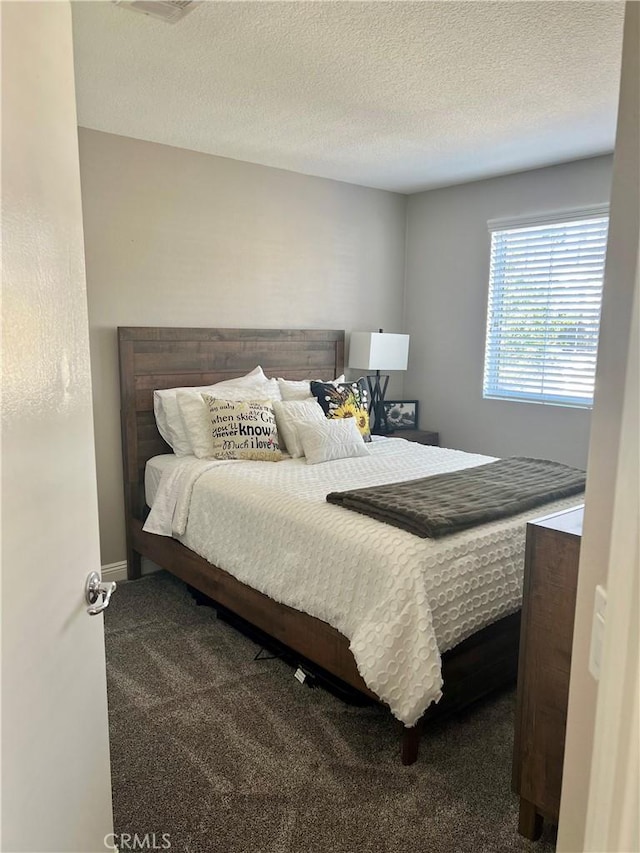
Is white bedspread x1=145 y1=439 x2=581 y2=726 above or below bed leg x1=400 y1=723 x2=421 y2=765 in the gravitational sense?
above

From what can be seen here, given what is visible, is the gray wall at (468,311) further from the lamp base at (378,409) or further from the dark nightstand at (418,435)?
the lamp base at (378,409)

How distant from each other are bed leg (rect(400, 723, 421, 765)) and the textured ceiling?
92.8 inches

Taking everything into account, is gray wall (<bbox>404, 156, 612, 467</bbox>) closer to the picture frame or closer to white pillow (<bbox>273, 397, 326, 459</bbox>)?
the picture frame

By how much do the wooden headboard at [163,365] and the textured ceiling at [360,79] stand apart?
107cm

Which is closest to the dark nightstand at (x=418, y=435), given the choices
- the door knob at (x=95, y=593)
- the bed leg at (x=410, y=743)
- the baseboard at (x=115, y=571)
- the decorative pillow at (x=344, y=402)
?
the decorative pillow at (x=344, y=402)

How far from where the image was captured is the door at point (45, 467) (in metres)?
0.88

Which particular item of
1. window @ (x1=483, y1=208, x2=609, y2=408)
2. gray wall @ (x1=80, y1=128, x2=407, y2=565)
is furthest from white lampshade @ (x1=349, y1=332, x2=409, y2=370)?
window @ (x1=483, y1=208, x2=609, y2=408)

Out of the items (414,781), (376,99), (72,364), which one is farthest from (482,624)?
(376,99)

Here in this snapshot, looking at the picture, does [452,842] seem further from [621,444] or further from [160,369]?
[160,369]

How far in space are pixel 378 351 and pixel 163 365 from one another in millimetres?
1521

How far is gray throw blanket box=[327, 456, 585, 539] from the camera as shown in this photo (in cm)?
222

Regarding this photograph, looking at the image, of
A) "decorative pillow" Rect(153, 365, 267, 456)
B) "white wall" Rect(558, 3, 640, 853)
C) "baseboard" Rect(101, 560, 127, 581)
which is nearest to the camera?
"white wall" Rect(558, 3, 640, 853)

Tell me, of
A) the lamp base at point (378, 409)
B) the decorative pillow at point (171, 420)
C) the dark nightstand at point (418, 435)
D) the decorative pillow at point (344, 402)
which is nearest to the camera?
the decorative pillow at point (171, 420)

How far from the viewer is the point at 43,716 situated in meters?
1.02
